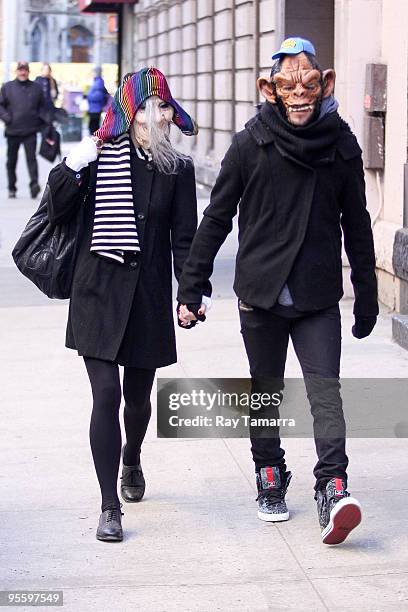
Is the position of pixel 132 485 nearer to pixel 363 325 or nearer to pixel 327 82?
pixel 363 325

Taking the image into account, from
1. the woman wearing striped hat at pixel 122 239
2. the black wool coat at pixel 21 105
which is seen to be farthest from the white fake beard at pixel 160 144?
the black wool coat at pixel 21 105

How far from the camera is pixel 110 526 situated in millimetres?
5090

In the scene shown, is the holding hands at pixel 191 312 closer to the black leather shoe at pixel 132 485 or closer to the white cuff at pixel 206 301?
the white cuff at pixel 206 301

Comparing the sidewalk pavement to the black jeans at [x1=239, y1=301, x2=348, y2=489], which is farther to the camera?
the black jeans at [x1=239, y1=301, x2=348, y2=489]

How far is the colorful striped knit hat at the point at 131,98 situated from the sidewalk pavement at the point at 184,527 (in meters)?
1.53

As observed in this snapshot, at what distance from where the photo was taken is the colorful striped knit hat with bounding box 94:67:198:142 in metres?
5.06

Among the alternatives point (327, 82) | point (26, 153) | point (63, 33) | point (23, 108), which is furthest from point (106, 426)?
point (63, 33)

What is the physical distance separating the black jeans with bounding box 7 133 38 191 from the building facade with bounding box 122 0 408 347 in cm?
280

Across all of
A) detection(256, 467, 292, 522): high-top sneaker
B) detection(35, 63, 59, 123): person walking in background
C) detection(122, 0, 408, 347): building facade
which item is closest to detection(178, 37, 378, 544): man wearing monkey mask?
detection(256, 467, 292, 522): high-top sneaker

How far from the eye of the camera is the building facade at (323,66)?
9516 mm

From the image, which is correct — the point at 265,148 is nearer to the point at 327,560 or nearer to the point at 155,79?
the point at 155,79

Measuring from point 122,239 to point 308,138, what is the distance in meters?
0.80

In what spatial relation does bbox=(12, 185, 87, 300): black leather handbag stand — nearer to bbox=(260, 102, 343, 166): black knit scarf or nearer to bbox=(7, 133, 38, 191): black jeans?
bbox=(260, 102, 343, 166): black knit scarf

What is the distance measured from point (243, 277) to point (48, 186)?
80 centimetres
